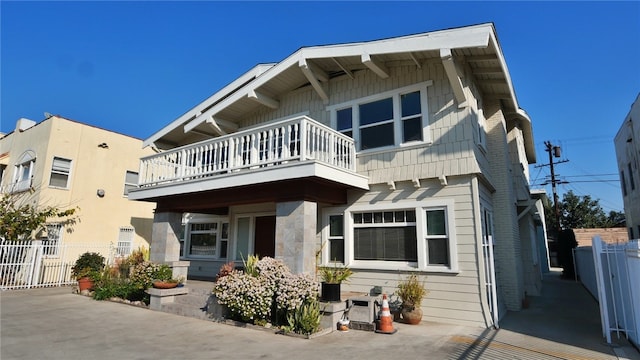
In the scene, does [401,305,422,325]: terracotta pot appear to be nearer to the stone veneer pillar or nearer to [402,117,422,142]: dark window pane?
[402,117,422,142]: dark window pane

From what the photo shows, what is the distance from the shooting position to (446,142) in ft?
27.2

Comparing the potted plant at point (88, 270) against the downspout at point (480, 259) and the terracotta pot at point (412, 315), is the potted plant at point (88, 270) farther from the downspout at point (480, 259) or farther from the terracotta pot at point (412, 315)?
the downspout at point (480, 259)

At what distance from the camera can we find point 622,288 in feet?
20.5

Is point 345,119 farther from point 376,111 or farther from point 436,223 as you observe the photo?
point 436,223

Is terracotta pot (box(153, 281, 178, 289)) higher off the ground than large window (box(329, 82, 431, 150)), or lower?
lower

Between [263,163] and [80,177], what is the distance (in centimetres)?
1204

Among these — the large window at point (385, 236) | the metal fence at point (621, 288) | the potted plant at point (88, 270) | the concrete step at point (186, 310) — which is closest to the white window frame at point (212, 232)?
the potted plant at point (88, 270)

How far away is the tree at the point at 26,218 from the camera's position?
43.8 feet

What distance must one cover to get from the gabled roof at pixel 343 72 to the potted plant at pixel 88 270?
15.4ft

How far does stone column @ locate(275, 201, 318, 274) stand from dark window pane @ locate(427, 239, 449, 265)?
2.73m

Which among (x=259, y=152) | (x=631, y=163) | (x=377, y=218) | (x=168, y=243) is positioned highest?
(x=631, y=163)

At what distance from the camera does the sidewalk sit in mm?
5340

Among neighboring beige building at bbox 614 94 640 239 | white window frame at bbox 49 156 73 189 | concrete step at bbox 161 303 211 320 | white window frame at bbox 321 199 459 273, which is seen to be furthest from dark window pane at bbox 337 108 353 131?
white window frame at bbox 49 156 73 189

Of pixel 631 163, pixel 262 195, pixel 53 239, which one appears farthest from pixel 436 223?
pixel 53 239
